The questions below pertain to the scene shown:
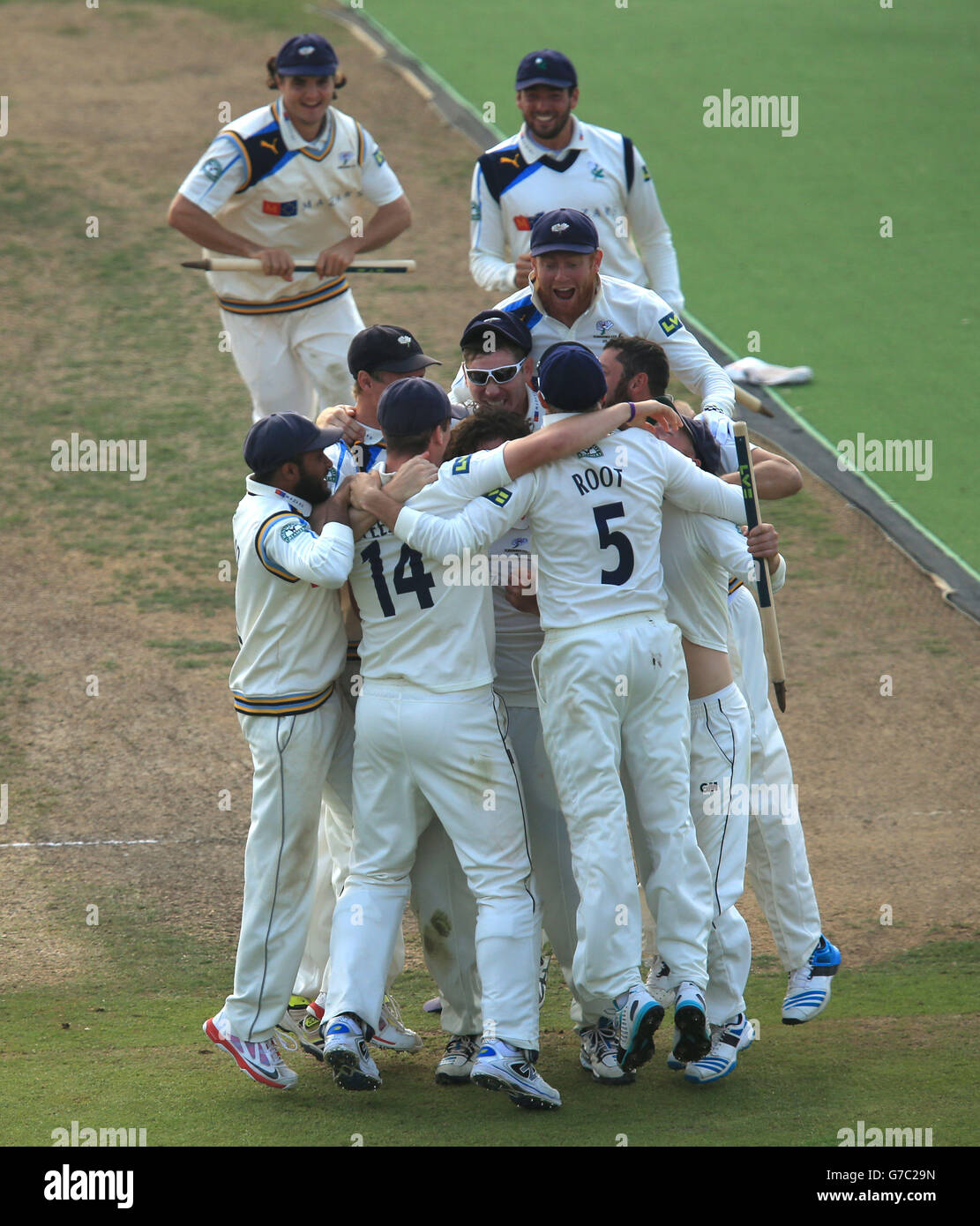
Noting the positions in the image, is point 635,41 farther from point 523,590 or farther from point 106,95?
point 523,590

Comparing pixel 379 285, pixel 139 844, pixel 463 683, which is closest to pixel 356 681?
pixel 463 683

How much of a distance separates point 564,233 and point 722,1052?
103 inches

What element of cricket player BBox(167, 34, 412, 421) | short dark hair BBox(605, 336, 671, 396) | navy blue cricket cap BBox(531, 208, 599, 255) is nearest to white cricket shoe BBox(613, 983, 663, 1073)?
short dark hair BBox(605, 336, 671, 396)

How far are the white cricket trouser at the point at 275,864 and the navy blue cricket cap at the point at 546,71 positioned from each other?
3.46 metres

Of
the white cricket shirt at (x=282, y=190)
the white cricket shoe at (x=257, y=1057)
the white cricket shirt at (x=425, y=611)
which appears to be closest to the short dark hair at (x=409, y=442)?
the white cricket shirt at (x=425, y=611)

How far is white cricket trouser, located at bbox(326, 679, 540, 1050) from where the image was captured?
432 centimetres

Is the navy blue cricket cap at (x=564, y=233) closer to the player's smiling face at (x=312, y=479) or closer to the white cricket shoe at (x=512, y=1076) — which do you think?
the player's smiling face at (x=312, y=479)

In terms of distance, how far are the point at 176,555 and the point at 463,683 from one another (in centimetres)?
485

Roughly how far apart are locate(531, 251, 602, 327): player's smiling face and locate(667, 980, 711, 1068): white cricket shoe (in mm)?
2244

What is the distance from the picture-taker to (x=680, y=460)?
4.48m

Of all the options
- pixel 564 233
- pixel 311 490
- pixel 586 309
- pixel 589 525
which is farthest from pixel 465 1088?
pixel 564 233

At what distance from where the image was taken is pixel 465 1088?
451cm

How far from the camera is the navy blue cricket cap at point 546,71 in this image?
6.62m

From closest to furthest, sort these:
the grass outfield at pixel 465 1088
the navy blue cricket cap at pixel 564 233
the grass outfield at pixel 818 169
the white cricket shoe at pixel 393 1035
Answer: the grass outfield at pixel 465 1088, the white cricket shoe at pixel 393 1035, the navy blue cricket cap at pixel 564 233, the grass outfield at pixel 818 169
